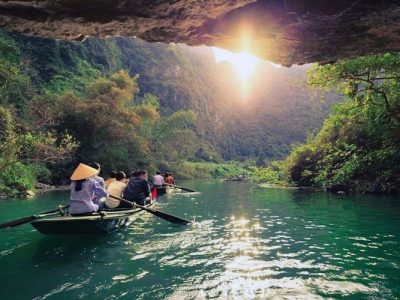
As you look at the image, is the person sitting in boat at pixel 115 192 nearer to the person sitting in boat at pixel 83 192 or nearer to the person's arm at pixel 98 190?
the person's arm at pixel 98 190

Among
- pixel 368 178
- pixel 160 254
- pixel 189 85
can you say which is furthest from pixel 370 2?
pixel 189 85

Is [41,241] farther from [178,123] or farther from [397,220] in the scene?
[178,123]

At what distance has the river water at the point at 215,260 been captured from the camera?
529 centimetres

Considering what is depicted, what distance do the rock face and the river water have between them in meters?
3.57

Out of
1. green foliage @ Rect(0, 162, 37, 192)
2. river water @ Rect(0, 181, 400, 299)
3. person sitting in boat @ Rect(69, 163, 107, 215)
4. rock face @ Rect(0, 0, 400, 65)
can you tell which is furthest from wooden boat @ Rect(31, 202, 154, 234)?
green foliage @ Rect(0, 162, 37, 192)

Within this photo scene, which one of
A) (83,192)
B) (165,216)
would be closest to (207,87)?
(165,216)

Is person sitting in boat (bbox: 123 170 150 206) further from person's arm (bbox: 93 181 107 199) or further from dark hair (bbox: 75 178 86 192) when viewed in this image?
dark hair (bbox: 75 178 86 192)

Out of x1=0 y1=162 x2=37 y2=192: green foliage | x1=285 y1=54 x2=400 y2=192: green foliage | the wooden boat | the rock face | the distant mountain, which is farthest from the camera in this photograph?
the distant mountain

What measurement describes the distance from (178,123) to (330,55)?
138 feet

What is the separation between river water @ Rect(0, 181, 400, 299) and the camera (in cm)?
529

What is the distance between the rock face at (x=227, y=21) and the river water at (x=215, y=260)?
11.7 feet

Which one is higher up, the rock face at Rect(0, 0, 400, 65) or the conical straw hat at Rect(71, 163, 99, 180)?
the rock face at Rect(0, 0, 400, 65)

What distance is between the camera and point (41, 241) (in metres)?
8.55

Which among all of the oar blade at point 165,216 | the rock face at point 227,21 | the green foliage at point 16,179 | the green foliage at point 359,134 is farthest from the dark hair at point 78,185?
the green foliage at point 16,179
